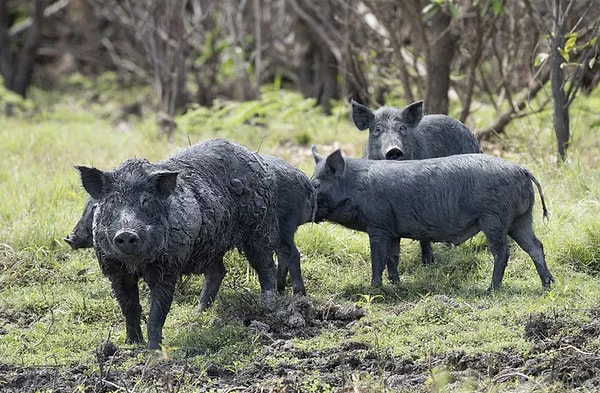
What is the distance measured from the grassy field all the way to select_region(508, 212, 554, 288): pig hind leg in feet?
0.38

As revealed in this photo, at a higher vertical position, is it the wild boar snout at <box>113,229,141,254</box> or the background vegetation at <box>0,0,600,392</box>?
the wild boar snout at <box>113,229,141,254</box>

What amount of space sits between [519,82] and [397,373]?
28.5 ft

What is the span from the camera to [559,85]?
941 centimetres

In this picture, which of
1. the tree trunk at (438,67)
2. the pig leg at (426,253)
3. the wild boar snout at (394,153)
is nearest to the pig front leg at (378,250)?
the pig leg at (426,253)

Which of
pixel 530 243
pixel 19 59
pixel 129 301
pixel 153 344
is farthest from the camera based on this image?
pixel 19 59

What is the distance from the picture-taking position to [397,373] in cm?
558

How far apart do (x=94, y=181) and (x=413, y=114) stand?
→ 3.09 metres

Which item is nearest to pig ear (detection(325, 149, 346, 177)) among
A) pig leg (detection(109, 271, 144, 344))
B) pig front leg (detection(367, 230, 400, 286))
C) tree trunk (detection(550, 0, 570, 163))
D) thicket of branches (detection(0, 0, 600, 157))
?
pig front leg (detection(367, 230, 400, 286))

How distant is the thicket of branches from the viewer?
10562 mm

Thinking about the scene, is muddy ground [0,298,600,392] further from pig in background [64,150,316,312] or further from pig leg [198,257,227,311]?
pig in background [64,150,316,312]

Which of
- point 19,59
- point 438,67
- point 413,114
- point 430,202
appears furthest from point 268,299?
point 19,59

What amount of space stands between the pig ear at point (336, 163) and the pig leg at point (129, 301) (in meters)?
1.79

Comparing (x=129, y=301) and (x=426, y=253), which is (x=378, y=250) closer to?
(x=426, y=253)

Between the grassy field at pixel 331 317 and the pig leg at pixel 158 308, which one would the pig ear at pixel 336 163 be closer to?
the grassy field at pixel 331 317
